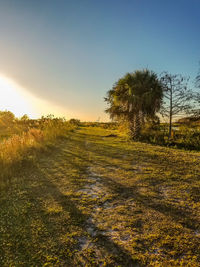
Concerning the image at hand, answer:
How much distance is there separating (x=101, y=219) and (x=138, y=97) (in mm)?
12612

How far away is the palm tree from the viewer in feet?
45.4

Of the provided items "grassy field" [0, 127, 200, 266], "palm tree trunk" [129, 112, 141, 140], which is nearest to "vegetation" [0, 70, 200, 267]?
"grassy field" [0, 127, 200, 266]

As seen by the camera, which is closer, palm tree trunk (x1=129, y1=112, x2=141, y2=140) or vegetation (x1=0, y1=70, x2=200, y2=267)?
vegetation (x1=0, y1=70, x2=200, y2=267)

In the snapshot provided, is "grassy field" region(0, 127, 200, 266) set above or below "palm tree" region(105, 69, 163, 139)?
below

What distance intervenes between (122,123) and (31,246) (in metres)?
14.7

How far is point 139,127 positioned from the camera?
1443cm

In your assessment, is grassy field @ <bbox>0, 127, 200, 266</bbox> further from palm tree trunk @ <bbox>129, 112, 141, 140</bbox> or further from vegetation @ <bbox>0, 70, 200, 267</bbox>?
palm tree trunk @ <bbox>129, 112, 141, 140</bbox>

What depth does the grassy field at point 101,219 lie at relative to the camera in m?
1.97

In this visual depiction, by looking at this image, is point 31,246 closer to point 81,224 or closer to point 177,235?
point 81,224

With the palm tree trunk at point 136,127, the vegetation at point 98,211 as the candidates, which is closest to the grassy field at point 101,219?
the vegetation at point 98,211

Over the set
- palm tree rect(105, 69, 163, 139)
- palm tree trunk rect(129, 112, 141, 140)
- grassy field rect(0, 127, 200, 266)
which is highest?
palm tree rect(105, 69, 163, 139)

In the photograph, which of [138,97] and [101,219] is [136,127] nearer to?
[138,97]

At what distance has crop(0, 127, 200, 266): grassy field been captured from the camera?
6.47 ft

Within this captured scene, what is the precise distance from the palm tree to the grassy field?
382 inches
